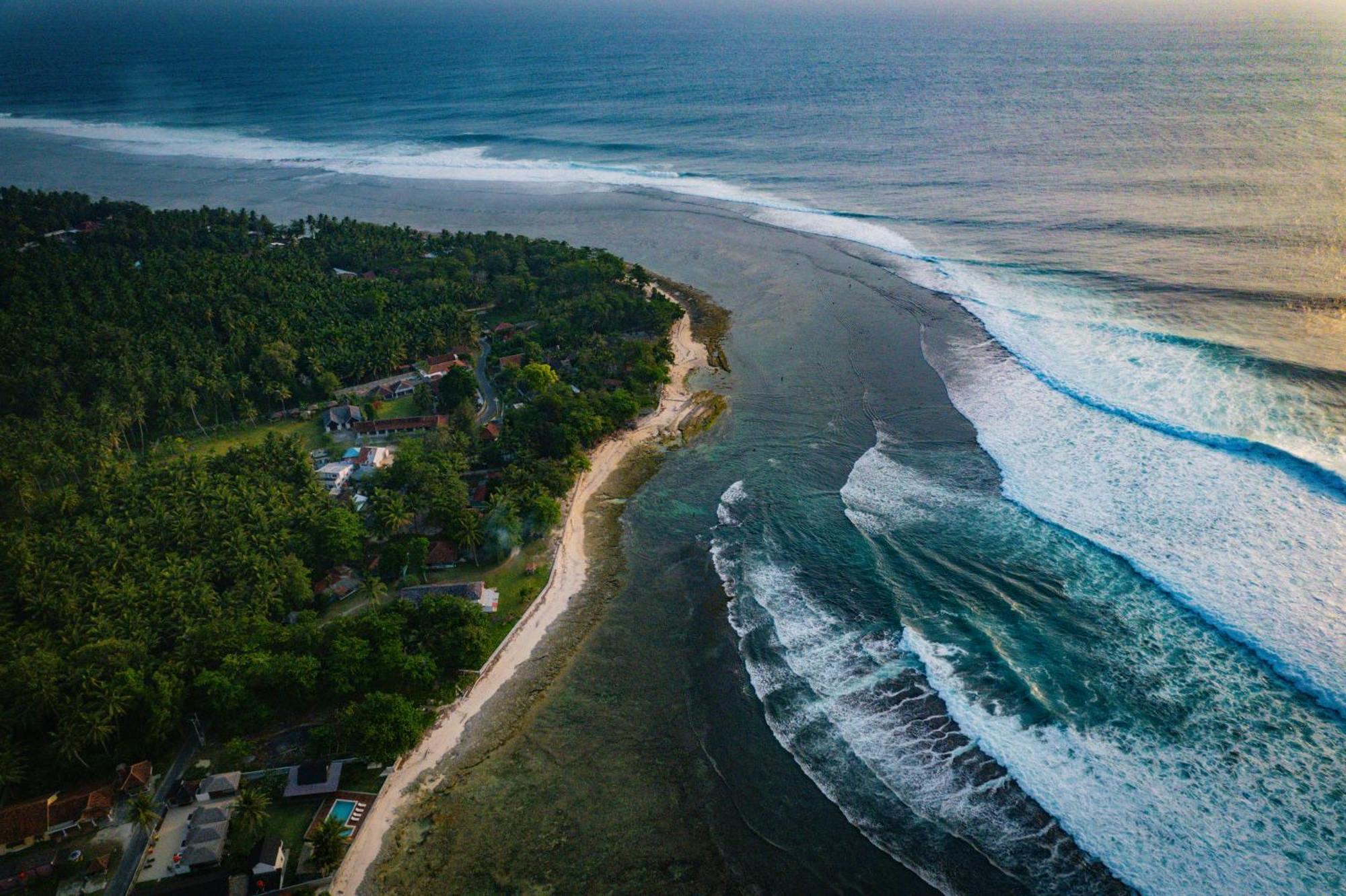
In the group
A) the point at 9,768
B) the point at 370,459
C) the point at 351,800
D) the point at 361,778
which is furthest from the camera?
the point at 370,459

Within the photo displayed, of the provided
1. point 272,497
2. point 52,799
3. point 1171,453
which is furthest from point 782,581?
point 52,799

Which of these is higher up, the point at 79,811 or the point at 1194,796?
the point at 1194,796

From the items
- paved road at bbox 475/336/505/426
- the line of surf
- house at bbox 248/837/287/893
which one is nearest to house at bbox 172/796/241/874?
house at bbox 248/837/287/893

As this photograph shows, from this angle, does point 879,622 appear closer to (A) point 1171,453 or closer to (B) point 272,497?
(A) point 1171,453

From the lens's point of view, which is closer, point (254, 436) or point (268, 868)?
point (268, 868)

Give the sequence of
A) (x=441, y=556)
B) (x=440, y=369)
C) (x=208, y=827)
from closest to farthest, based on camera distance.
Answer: (x=208, y=827), (x=441, y=556), (x=440, y=369)

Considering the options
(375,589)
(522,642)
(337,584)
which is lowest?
(522,642)

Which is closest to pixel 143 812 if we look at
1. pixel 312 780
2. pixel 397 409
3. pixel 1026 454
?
pixel 312 780

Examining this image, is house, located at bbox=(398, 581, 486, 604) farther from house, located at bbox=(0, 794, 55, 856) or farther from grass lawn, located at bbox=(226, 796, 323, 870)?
house, located at bbox=(0, 794, 55, 856)

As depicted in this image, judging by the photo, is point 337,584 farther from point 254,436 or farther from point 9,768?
point 254,436
